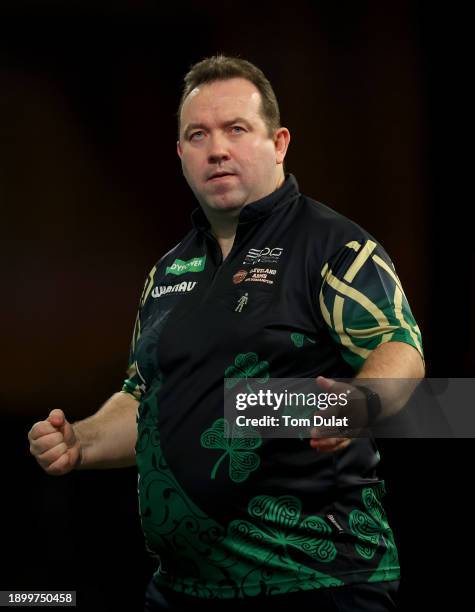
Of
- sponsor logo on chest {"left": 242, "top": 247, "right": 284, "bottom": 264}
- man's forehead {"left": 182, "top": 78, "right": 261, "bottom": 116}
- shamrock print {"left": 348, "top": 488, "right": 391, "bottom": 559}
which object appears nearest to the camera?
shamrock print {"left": 348, "top": 488, "right": 391, "bottom": 559}

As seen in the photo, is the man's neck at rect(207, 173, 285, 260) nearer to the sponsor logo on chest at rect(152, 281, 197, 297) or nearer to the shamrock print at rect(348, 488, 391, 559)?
the sponsor logo on chest at rect(152, 281, 197, 297)

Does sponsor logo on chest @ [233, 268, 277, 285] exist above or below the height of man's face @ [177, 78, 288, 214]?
below

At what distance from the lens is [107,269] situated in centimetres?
251

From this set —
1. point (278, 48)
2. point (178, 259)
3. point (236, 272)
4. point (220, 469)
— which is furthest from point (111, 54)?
point (220, 469)

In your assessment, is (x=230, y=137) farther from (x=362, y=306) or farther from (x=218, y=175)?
(x=362, y=306)

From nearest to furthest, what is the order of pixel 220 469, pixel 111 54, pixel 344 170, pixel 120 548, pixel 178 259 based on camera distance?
pixel 220 469
pixel 178 259
pixel 120 548
pixel 344 170
pixel 111 54

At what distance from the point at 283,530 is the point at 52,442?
377 mm

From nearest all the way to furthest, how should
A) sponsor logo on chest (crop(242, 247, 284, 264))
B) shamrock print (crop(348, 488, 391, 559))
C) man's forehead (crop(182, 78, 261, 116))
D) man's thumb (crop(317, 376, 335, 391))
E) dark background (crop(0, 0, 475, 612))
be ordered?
man's thumb (crop(317, 376, 335, 391)), shamrock print (crop(348, 488, 391, 559)), sponsor logo on chest (crop(242, 247, 284, 264)), man's forehead (crop(182, 78, 261, 116)), dark background (crop(0, 0, 475, 612))

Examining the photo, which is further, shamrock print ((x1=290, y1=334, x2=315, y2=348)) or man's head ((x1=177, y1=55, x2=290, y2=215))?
man's head ((x1=177, y1=55, x2=290, y2=215))

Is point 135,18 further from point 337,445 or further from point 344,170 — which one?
point 337,445

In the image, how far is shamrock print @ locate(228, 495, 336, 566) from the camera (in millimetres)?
1199

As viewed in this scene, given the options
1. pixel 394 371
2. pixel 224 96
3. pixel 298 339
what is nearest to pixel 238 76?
pixel 224 96

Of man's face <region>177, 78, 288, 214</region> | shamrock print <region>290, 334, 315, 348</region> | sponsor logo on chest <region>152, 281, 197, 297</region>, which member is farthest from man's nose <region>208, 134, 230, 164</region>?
shamrock print <region>290, 334, 315, 348</region>

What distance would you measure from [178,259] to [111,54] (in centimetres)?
125
